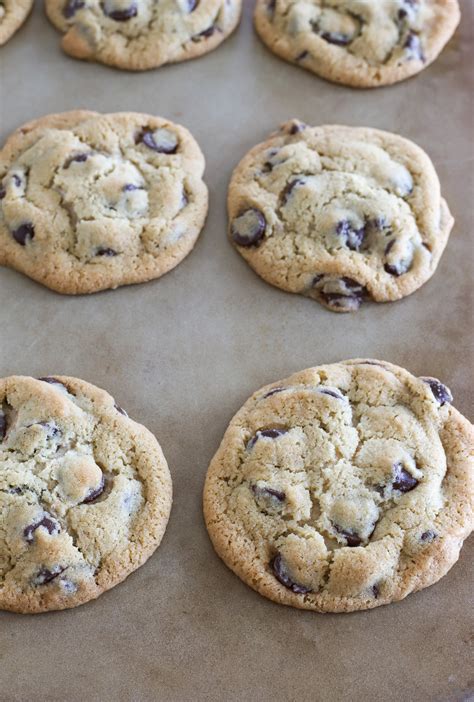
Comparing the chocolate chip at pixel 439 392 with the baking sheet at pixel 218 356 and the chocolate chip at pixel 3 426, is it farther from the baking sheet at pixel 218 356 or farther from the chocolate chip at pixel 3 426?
the chocolate chip at pixel 3 426

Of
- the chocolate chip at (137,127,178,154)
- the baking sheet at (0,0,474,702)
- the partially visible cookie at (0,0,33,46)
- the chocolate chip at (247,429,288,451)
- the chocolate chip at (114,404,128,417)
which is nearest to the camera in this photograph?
the baking sheet at (0,0,474,702)

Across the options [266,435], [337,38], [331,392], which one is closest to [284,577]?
[266,435]

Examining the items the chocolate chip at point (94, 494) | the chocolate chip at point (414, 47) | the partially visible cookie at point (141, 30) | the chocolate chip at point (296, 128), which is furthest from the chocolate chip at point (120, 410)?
the chocolate chip at point (414, 47)

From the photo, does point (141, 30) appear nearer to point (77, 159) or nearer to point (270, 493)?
point (77, 159)

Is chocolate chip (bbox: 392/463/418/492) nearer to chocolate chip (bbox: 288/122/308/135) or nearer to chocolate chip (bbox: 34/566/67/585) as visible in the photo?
chocolate chip (bbox: 34/566/67/585)

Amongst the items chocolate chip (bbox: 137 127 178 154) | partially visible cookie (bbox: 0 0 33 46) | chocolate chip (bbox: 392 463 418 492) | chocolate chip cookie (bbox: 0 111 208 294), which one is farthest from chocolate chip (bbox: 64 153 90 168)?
chocolate chip (bbox: 392 463 418 492)

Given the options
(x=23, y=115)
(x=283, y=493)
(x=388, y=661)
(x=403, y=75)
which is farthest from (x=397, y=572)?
(x=23, y=115)
